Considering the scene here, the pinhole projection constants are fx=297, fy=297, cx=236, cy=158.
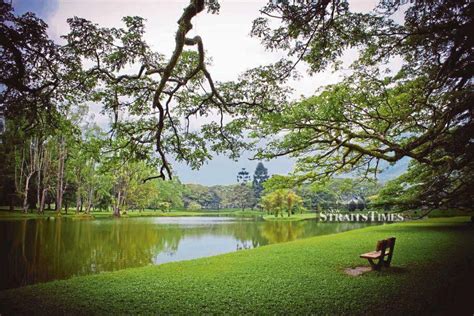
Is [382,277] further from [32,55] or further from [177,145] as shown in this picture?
[32,55]

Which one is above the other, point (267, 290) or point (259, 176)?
point (259, 176)

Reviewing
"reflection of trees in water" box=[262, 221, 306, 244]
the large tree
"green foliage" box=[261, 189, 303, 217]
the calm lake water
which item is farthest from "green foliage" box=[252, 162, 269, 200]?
the large tree

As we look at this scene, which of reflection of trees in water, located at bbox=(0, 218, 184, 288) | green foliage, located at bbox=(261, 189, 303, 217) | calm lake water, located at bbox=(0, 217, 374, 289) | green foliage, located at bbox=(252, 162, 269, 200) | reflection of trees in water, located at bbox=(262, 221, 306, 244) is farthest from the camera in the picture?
green foliage, located at bbox=(252, 162, 269, 200)

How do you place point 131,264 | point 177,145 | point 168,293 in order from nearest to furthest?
1. point 168,293
2. point 177,145
3. point 131,264

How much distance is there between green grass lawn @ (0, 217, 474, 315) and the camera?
4477mm

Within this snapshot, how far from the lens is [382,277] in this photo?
20.1 feet

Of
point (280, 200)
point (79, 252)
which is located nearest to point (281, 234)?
point (79, 252)

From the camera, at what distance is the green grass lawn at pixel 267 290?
4477mm

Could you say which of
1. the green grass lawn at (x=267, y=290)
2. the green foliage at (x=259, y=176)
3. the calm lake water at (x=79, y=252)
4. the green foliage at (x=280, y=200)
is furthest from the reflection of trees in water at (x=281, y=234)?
the green foliage at (x=259, y=176)

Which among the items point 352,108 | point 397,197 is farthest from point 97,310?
point 397,197

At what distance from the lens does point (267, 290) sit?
17.7 ft

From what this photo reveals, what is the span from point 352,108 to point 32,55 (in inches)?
292

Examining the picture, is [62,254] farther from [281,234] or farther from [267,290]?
[281,234]

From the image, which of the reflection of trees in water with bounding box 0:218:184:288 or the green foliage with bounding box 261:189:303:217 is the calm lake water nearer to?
the reflection of trees in water with bounding box 0:218:184:288
